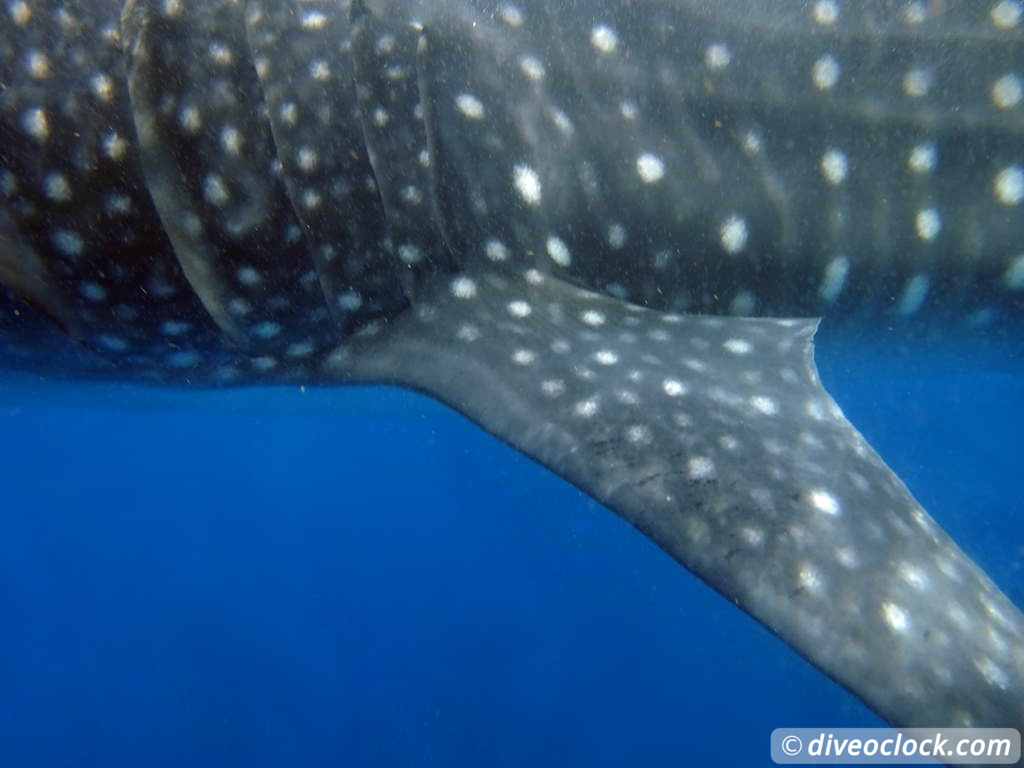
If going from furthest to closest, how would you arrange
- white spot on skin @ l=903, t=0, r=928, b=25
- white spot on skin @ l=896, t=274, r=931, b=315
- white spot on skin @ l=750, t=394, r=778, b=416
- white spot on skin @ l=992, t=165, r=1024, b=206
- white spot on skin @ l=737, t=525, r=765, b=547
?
white spot on skin @ l=896, t=274, r=931, b=315
white spot on skin @ l=992, t=165, r=1024, b=206
white spot on skin @ l=903, t=0, r=928, b=25
white spot on skin @ l=750, t=394, r=778, b=416
white spot on skin @ l=737, t=525, r=765, b=547

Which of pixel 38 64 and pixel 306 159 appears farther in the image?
pixel 306 159

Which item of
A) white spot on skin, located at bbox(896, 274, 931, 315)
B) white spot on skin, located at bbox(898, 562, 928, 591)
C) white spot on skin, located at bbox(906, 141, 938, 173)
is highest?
white spot on skin, located at bbox(906, 141, 938, 173)

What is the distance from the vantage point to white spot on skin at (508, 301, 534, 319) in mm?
3434

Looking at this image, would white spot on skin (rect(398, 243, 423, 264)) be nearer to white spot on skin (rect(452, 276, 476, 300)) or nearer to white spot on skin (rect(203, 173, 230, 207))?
white spot on skin (rect(452, 276, 476, 300))

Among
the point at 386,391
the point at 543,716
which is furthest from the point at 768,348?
the point at 543,716

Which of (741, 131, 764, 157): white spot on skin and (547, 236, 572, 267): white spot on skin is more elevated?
(741, 131, 764, 157): white spot on skin

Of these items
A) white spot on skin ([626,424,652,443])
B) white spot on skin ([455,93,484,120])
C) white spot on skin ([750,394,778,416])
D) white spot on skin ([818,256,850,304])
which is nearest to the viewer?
white spot on skin ([626,424,652,443])

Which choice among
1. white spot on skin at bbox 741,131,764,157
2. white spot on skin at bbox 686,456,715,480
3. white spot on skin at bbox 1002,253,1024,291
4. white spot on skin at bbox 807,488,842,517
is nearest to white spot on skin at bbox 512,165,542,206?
white spot on skin at bbox 741,131,764,157

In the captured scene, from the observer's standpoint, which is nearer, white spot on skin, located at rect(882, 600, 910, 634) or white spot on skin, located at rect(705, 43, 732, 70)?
white spot on skin, located at rect(882, 600, 910, 634)

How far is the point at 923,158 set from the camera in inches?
146

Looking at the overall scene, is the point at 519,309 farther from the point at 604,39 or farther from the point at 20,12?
the point at 20,12

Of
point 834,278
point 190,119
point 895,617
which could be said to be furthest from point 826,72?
point 190,119

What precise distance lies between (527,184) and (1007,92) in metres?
2.03

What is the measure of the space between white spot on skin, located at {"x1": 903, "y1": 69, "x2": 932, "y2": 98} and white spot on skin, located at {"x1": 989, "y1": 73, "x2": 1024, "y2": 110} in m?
0.28
